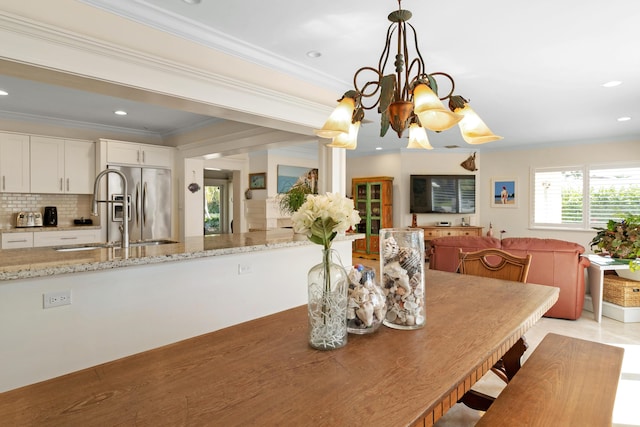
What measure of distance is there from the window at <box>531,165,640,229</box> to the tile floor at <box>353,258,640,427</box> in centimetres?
347

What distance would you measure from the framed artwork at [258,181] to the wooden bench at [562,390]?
19.8 feet

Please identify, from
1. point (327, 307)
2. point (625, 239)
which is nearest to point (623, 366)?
point (625, 239)

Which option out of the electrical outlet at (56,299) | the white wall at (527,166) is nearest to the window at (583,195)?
the white wall at (527,166)

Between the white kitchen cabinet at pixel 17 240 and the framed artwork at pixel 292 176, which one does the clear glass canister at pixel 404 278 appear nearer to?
the white kitchen cabinet at pixel 17 240

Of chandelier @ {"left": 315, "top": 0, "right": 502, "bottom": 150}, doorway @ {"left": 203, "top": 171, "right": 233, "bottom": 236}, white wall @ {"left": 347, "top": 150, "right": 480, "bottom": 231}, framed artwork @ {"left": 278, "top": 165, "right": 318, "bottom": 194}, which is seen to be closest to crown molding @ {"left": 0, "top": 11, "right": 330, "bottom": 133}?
chandelier @ {"left": 315, "top": 0, "right": 502, "bottom": 150}

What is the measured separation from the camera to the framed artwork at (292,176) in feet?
24.7

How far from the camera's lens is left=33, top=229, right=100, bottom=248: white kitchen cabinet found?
4582 millimetres

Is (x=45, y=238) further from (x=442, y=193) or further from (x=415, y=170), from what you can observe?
(x=442, y=193)

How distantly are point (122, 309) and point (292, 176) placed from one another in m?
5.80

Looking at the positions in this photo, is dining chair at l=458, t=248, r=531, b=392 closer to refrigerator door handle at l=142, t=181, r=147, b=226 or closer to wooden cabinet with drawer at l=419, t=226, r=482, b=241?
refrigerator door handle at l=142, t=181, r=147, b=226

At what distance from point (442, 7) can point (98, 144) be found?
4921 millimetres

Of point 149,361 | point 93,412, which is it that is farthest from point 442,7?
point 93,412

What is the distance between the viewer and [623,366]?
9.59 feet

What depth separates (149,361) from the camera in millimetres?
1118
